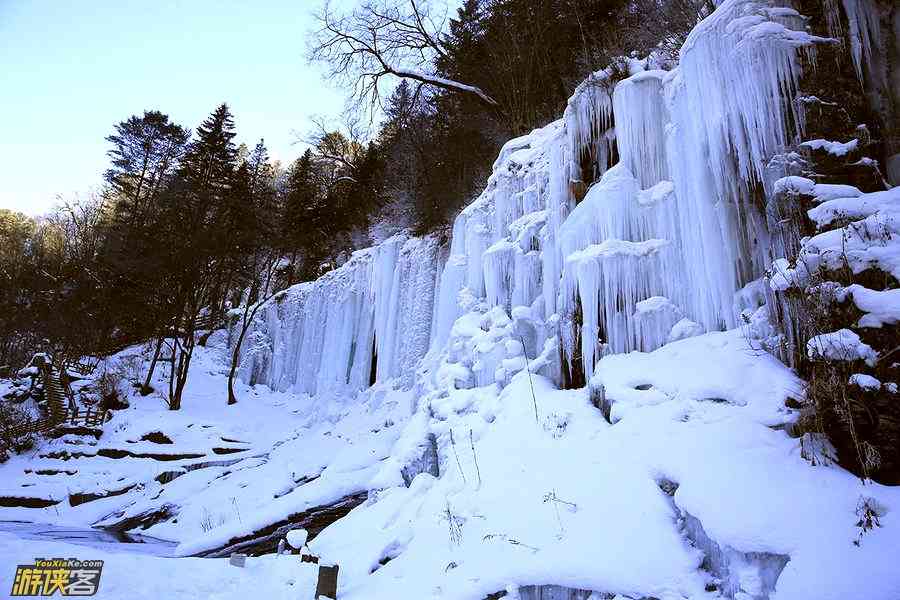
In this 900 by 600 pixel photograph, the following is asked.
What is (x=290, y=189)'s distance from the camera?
1015 inches

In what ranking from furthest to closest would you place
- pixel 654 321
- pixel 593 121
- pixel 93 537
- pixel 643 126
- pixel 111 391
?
→ pixel 111 391 → pixel 93 537 → pixel 593 121 → pixel 643 126 → pixel 654 321

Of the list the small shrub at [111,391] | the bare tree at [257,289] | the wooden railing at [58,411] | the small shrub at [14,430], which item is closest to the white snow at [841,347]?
the wooden railing at [58,411]

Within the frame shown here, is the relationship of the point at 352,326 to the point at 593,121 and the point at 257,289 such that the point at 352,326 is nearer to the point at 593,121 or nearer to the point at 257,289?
the point at 257,289

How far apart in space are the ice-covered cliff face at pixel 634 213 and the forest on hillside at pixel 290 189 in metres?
2.76

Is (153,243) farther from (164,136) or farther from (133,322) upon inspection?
(164,136)

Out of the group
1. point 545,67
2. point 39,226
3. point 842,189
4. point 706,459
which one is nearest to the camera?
point 706,459

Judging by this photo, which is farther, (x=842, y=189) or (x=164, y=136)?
(x=164, y=136)

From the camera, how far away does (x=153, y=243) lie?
2092cm

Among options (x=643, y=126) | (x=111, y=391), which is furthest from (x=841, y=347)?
(x=111, y=391)

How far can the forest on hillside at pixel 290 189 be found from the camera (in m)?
12.4

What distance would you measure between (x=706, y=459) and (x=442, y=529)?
2.24 meters

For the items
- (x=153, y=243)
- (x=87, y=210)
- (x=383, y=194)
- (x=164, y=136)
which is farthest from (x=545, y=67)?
(x=87, y=210)

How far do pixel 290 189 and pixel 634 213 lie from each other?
2332 centimetres

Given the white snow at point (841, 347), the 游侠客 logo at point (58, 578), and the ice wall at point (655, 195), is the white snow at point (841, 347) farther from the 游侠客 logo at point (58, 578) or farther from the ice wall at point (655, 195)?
the 游侠客 logo at point (58, 578)
